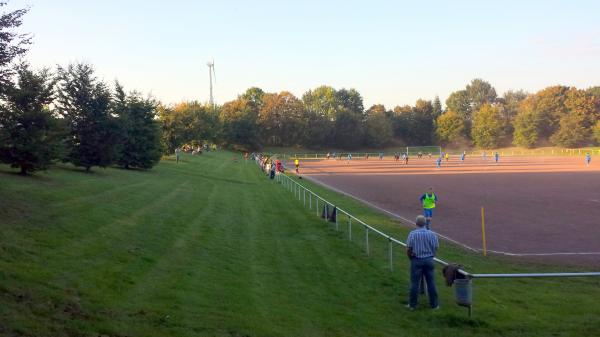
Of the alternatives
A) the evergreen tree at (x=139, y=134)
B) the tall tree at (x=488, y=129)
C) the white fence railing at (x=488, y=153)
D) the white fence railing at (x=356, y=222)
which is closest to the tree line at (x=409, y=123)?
the tall tree at (x=488, y=129)

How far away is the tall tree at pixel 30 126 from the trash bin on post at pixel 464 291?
56.4 ft

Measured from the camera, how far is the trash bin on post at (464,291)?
890 centimetres

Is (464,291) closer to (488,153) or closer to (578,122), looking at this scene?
(578,122)

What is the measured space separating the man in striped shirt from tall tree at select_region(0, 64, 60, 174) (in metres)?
16.2

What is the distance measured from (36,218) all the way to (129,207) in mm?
5704

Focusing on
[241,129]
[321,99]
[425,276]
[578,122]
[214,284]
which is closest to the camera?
[425,276]

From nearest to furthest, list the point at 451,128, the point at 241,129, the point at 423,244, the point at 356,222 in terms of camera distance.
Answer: the point at 423,244
the point at 356,222
the point at 241,129
the point at 451,128

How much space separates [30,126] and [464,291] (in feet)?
61.0

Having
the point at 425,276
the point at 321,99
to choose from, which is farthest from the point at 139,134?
the point at 321,99

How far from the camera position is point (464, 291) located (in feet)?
29.4

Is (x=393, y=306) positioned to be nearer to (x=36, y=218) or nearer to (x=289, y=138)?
(x=36, y=218)

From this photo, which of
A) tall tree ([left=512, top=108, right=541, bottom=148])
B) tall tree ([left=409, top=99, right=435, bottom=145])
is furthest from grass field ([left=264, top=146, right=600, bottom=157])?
tall tree ([left=409, top=99, right=435, bottom=145])

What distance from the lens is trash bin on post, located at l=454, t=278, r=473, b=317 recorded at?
8898mm

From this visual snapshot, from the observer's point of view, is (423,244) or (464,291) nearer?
(464,291)
